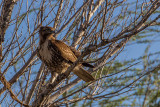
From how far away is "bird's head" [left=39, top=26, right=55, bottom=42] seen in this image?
4179 millimetres

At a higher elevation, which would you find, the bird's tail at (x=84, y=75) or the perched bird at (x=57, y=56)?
the perched bird at (x=57, y=56)

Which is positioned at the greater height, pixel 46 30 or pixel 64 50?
pixel 46 30

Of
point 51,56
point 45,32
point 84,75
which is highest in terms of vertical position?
point 45,32

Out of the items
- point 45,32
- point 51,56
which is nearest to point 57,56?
point 51,56

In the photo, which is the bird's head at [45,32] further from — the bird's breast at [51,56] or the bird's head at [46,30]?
the bird's breast at [51,56]

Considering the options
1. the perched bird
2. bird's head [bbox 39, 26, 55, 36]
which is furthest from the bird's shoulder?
bird's head [bbox 39, 26, 55, 36]

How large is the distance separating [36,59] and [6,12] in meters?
1.02

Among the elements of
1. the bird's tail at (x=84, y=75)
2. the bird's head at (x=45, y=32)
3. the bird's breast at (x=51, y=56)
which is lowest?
the bird's tail at (x=84, y=75)

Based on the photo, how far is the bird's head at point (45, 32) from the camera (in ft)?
13.7

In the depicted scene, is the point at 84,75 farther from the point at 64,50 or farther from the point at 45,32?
the point at 45,32

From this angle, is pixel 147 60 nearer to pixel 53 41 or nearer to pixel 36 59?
pixel 53 41

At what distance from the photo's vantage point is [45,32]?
13.9ft

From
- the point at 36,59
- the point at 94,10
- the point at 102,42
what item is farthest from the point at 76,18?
the point at 102,42

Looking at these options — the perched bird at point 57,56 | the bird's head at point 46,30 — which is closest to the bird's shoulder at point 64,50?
the perched bird at point 57,56
